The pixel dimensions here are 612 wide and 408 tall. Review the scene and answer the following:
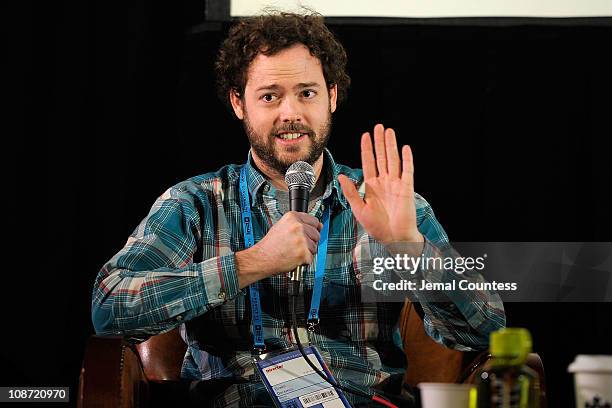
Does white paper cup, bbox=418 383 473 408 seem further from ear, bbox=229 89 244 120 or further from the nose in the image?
ear, bbox=229 89 244 120

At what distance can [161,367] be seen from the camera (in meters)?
2.40

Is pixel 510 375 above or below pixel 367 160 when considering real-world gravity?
below

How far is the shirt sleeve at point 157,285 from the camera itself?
2217mm

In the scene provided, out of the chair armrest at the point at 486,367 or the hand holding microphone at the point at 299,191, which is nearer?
the chair armrest at the point at 486,367

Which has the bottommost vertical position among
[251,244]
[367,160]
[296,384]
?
[296,384]

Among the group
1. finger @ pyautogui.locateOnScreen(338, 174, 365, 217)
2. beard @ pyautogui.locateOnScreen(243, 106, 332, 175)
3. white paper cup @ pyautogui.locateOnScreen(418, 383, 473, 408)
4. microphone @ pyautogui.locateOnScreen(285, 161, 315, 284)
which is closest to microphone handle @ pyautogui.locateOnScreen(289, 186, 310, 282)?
microphone @ pyautogui.locateOnScreen(285, 161, 315, 284)

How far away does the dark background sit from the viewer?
270cm

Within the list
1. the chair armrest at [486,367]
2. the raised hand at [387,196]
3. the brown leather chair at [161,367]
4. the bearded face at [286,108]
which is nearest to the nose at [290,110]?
the bearded face at [286,108]

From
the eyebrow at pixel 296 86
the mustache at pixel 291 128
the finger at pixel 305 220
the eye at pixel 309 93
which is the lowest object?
the finger at pixel 305 220

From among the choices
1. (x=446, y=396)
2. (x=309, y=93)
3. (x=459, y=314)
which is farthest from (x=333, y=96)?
(x=446, y=396)

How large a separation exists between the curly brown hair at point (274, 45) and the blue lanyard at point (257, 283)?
34 cm

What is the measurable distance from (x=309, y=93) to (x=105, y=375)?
1069 millimetres

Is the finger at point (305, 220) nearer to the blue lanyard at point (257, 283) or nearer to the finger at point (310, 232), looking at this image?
the finger at point (310, 232)

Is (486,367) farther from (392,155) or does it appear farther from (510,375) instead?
(510,375)
